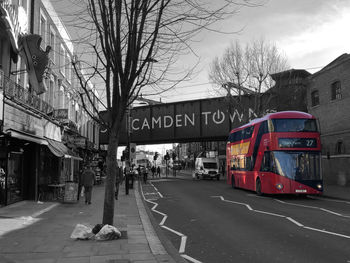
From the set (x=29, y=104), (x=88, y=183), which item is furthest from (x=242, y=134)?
(x=29, y=104)

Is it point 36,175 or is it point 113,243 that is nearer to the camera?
point 113,243

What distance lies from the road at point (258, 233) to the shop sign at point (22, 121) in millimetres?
6150

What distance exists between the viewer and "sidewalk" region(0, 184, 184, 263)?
6492mm

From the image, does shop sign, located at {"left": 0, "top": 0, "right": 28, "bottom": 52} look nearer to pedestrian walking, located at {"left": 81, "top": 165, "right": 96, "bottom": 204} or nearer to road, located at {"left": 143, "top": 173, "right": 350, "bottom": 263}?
pedestrian walking, located at {"left": 81, "top": 165, "right": 96, "bottom": 204}

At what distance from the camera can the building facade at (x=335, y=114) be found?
25828 millimetres

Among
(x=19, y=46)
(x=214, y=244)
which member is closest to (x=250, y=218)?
(x=214, y=244)

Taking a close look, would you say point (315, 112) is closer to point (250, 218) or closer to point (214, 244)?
point (250, 218)

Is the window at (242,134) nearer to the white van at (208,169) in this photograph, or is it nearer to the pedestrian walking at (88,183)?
the pedestrian walking at (88,183)

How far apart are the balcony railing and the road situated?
6.84 meters

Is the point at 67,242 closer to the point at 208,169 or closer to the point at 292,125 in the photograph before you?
the point at 292,125

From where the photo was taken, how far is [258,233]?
9375 mm

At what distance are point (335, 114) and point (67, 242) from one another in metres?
24.3

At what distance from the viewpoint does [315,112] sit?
99.5 feet

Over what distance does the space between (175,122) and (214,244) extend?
30605mm
